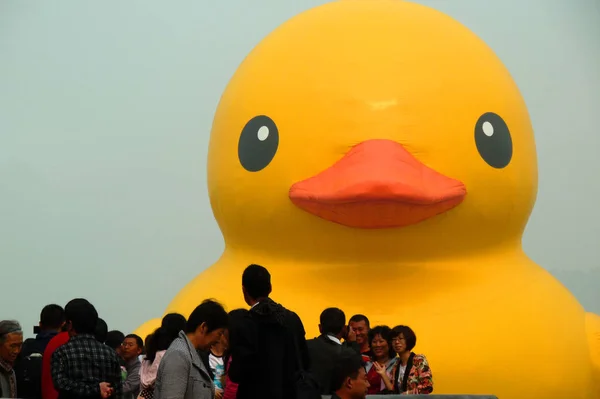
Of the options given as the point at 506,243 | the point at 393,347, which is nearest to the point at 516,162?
the point at 506,243

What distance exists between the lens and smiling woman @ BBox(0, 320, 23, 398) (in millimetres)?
5094

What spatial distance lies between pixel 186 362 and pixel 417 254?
3913 millimetres

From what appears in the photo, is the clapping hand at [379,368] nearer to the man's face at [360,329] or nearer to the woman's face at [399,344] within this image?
the woman's face at [399,344]

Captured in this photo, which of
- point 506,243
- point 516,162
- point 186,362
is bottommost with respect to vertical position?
point 186,362

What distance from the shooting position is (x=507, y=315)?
7625 mm

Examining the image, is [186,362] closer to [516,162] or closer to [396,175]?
[396,175]

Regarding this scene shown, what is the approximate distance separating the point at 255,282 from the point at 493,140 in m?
3.95

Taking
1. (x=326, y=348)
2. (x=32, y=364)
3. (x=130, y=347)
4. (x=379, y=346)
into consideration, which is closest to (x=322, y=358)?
(x=326, y=348)

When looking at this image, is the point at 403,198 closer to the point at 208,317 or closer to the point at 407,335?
the point at 407,335

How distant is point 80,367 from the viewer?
450 centimetres

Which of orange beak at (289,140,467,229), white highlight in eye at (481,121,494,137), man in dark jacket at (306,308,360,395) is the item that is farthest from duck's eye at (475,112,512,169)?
man in dark jacket at (306,308,360,395)

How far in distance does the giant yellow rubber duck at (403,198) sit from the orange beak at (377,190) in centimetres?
1

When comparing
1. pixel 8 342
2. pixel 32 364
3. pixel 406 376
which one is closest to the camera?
pixel 8 342

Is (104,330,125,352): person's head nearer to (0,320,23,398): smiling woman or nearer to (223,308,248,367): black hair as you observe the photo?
(0,320,23,398): smiling woman
